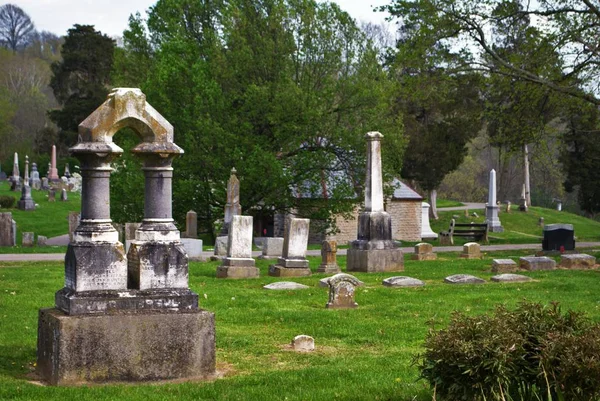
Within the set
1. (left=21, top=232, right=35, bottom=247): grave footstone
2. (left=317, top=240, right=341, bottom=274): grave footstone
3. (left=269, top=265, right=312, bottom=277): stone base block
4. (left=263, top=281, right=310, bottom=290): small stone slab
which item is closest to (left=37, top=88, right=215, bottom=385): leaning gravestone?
(left=263, top=281, right=310, bottom=290): small stone slab

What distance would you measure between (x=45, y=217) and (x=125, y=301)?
35.4 meters

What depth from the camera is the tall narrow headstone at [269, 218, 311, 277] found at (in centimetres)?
1981

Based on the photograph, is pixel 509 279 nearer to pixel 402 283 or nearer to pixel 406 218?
pixel 402 283

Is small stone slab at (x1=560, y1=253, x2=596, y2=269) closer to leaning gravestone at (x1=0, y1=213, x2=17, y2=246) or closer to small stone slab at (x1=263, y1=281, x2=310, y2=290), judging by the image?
small stone slab at (x1=263, y1=281, x2=310, y2=290)

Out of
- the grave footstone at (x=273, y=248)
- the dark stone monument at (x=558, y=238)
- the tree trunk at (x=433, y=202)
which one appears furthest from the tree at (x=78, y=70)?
the dark stone monument at (x=558, y=238)

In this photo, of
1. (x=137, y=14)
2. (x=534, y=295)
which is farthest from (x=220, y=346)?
(x=137, y=14)

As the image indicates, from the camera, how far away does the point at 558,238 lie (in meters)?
27.4

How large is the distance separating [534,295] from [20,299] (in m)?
8.39

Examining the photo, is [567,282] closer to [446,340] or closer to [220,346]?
[220,346]

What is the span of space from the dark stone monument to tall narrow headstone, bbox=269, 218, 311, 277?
34.0ft

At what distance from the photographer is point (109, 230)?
28.3 ft

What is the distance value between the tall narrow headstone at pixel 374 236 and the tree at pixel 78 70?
45.9 metres

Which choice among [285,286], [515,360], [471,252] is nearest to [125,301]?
[515,360]

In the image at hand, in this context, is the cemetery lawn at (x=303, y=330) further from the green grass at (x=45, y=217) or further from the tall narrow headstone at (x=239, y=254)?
the green grass at (x=45, y=217)
